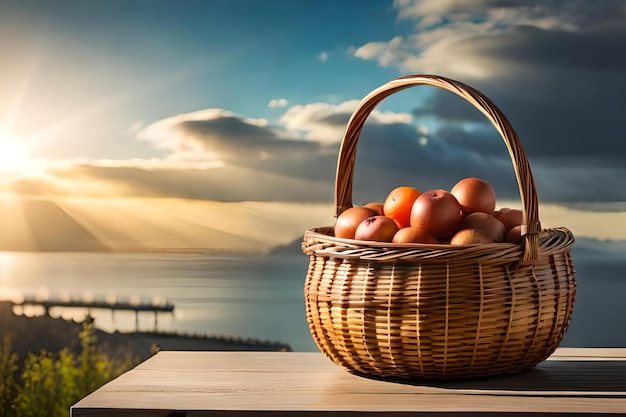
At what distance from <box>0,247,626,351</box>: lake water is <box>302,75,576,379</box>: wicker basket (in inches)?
56.4

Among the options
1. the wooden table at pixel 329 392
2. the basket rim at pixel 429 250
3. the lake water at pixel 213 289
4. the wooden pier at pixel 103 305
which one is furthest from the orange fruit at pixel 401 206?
the wooden pier at pixel 103 305

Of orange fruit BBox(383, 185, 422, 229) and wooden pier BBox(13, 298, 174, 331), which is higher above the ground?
wooden pier BBox(13, 298, 174, 331)

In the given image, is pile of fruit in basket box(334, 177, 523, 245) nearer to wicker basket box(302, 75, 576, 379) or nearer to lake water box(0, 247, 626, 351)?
wicker basket box(302, 75, 576, 379)

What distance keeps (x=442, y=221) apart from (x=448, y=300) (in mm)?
125

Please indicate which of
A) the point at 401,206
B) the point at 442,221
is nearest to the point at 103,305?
the point at 401,206

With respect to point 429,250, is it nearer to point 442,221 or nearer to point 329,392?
point 442,221

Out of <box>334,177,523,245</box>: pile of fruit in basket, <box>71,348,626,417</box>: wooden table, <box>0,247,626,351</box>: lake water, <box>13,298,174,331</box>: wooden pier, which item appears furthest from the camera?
<box>13,298,174,331</box>: wooden pier

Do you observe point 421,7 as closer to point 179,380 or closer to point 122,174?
point 122,174

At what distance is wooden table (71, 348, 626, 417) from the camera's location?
103 centimetres

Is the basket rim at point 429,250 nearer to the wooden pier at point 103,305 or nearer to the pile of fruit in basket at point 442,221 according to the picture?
the pile of fruit in basket at point 442,221

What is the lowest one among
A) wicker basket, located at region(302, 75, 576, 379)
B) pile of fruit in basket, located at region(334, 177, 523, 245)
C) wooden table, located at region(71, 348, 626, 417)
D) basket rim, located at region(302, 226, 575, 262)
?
wooden table, located at region(71, 348, 626, 417)

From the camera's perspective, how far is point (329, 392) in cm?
114

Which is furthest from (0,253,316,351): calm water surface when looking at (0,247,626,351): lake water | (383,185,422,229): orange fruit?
(383,185,422,229): orange fruit

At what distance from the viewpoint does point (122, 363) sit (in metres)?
2.74
